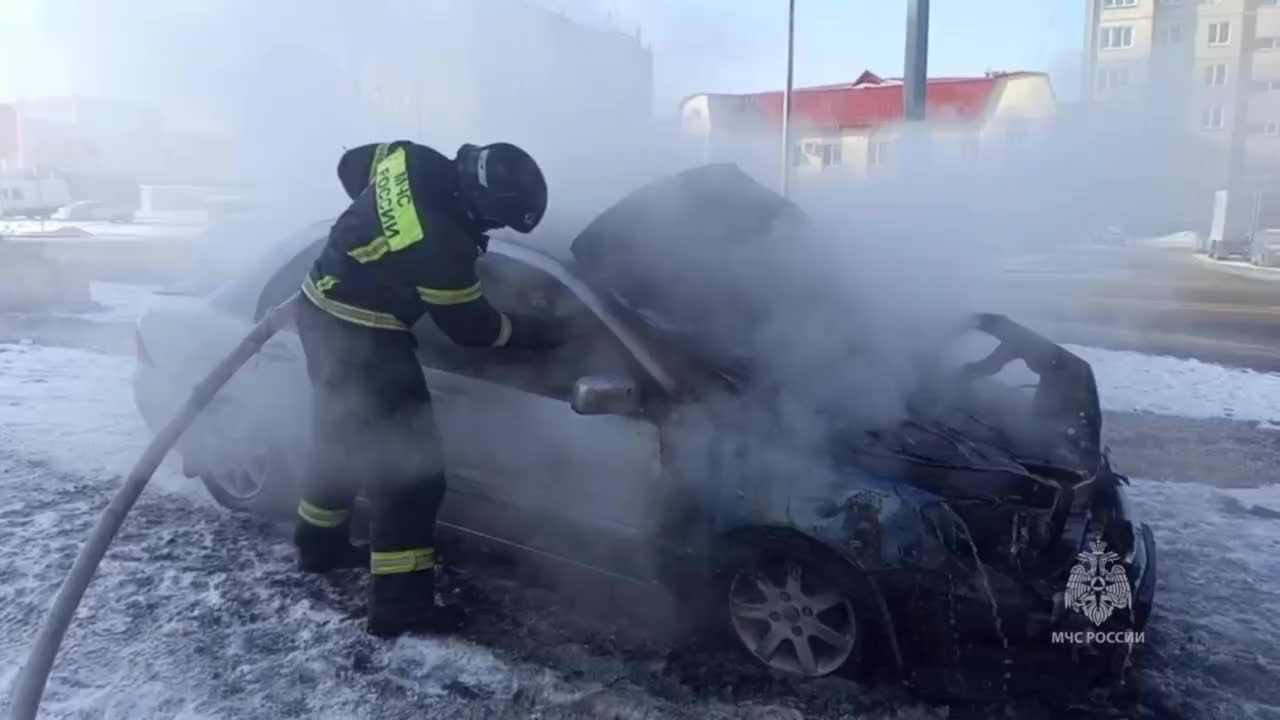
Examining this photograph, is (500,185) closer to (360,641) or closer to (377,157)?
(377,157)

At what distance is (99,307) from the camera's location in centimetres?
1039

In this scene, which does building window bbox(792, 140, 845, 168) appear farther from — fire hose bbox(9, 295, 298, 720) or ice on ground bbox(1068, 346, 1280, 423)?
fire hose bbox(9, 295, 298, 720)

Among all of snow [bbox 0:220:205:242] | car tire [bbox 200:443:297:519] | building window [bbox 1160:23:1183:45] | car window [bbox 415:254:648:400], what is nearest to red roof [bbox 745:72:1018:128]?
building window [bbox 1160:23:1183:45]

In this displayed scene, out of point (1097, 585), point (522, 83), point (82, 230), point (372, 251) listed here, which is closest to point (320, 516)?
point (372, 251)

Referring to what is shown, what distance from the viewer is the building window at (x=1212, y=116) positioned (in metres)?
5.26

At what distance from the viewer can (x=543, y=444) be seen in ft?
10.7

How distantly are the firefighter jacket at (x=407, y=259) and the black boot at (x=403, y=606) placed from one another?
0.81 m

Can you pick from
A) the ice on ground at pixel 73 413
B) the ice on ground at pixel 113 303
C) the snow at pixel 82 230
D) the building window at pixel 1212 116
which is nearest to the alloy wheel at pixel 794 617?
the ice on ground at pixel 73 413

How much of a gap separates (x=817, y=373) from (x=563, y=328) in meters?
0.87

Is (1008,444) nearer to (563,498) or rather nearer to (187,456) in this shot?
(563,498)

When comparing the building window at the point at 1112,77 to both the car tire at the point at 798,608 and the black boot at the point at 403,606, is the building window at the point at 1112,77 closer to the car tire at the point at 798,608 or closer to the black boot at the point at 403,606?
the car tire at the point at 798,608

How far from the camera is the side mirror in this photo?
294 cm

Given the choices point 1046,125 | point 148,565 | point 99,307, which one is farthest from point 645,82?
point 99,307

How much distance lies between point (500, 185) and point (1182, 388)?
6.35 meters
